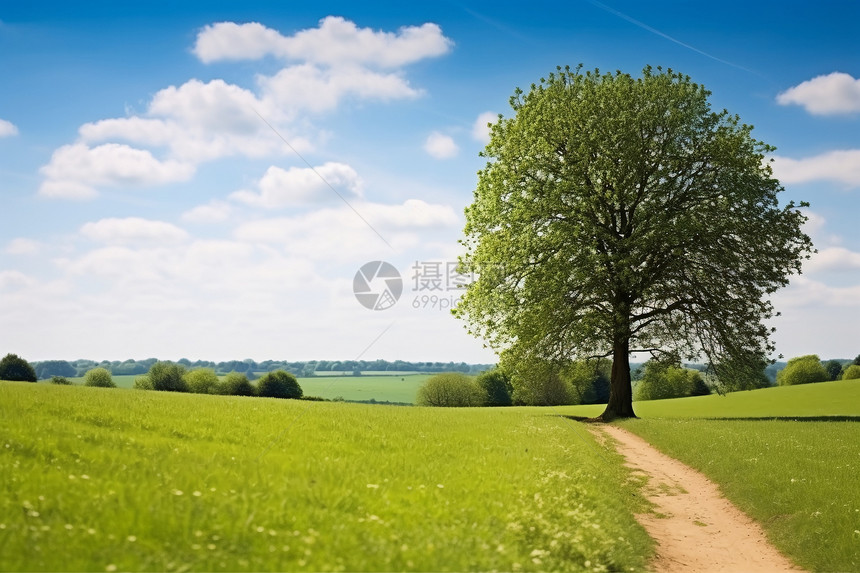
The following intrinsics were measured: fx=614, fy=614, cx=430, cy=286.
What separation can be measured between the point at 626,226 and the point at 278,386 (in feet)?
196

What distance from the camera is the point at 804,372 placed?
336 feet

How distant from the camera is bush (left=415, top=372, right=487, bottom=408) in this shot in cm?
8631

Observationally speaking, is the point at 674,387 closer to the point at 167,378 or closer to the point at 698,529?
the point at 167,378

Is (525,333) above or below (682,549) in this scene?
above

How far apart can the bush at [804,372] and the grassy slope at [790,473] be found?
268 ft

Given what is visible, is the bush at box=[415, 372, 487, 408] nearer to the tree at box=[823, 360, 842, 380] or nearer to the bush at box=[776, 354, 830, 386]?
the bush at box=[776, 354, 830, 386]

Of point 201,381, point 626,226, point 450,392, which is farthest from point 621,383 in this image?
point 201,381

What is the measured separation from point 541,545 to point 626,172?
2843cm

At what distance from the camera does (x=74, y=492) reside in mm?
8711

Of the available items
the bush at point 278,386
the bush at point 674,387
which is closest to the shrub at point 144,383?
the bush at point 278,386

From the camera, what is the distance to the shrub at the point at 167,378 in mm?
87188

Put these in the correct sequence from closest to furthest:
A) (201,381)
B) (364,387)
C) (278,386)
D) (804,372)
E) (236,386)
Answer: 1. (278,386)
2. (236,386)
3. (201,381)
4. (364,387)
5. (804,372)

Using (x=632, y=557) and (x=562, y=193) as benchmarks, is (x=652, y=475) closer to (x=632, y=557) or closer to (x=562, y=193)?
(x=632, y=557)

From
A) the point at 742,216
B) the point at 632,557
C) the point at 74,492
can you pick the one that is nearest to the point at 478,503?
the point at 632,557
